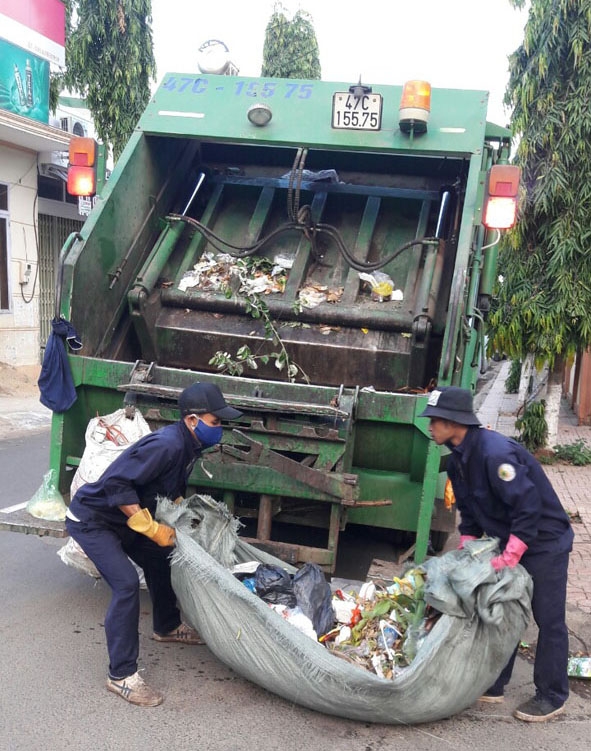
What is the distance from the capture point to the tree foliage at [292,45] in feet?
56.9

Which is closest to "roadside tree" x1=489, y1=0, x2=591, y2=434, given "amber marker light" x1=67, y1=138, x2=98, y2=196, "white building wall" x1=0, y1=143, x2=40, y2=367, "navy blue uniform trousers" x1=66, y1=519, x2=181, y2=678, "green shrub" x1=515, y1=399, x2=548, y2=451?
"green shrub" x1=515, y1=399, x2=548, y2=451

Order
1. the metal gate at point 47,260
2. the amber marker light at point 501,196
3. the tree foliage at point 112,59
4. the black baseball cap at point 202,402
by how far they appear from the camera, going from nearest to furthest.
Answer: the black baseball cap at point 202,402 < the amber marker light at point 501,196 < the tree foliage at point 112,59 < the metal gate at point 47,260

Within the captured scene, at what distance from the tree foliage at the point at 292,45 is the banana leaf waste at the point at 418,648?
53.8ft

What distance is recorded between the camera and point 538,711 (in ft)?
9.27

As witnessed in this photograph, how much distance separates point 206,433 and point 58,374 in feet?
3.57

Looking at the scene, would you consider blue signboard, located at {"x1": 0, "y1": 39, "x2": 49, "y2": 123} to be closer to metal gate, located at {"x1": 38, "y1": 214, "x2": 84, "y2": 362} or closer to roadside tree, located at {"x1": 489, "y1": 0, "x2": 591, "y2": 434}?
metal gate, located at {"x1": 38, "y1": 214, "x2": 84, "y2": 362}

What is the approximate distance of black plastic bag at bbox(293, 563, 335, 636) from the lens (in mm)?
2992

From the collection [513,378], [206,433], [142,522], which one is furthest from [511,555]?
[513,378]

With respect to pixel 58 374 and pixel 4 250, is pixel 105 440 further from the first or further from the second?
pixel 4 250

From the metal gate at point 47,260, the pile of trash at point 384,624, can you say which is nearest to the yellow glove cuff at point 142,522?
the pile of trash at point 384,624

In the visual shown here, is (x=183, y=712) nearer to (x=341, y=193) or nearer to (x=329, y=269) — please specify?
(x=329, y=269)

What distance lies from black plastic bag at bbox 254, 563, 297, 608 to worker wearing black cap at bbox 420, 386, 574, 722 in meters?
0.85

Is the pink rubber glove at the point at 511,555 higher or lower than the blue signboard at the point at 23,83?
lower

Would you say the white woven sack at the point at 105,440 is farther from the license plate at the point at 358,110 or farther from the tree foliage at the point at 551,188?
the tree foliage at the point at 551,188
